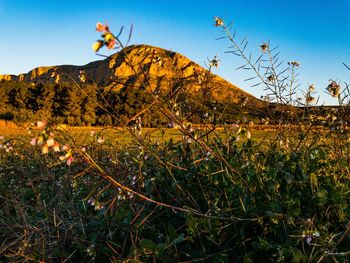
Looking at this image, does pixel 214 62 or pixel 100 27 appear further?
pixel 214 62

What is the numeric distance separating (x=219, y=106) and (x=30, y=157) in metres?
6.21

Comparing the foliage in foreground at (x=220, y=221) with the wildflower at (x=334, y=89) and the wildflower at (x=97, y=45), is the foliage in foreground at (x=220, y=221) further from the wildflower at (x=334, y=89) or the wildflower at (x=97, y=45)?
the wildflower at (x=97, y=45)

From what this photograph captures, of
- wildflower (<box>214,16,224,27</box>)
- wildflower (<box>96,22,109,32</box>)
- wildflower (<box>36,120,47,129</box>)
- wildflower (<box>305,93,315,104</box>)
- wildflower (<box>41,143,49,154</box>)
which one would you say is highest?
wildflower (<box>214,16,224,27</box>)

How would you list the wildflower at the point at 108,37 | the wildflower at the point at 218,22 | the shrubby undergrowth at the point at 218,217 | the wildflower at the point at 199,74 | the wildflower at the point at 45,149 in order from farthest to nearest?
the wildflower at the point at 218,22
the wildflower at the point at 199,74
the shrubby undergrowth at the point at 218,217
the wildflower at the point at 45,149
the wildflower at the point at 108,37

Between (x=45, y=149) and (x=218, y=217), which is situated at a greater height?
(x=45, y=149)

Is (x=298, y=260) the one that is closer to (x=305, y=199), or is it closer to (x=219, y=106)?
(x=305, y=199)

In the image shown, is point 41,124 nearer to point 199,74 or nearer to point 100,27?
point 100,27

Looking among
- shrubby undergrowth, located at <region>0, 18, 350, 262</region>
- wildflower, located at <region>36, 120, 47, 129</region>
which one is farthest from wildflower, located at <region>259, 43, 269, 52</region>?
wildflower, located at <region>36, 120, 47, 129</region>

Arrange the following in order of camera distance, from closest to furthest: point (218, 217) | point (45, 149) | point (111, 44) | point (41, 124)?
point (111, 44) → point (45, 149) → point (41, 124) → point (218, 217)

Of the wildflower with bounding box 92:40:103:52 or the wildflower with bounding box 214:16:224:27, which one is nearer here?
the wildflower with bounding box 92:40:103:52

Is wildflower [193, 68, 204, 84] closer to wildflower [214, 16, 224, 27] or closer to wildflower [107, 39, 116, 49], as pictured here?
wildflower [214, 16, 224, 27]

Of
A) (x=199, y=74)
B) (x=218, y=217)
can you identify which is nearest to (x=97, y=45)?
(x=218, y=217)

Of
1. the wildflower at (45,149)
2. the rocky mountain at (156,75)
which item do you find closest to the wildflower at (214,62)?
the rocky mountain at (156,75)

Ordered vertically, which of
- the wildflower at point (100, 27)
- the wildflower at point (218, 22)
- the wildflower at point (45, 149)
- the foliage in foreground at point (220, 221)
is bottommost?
the foliage in foreground at point (220, 221)
